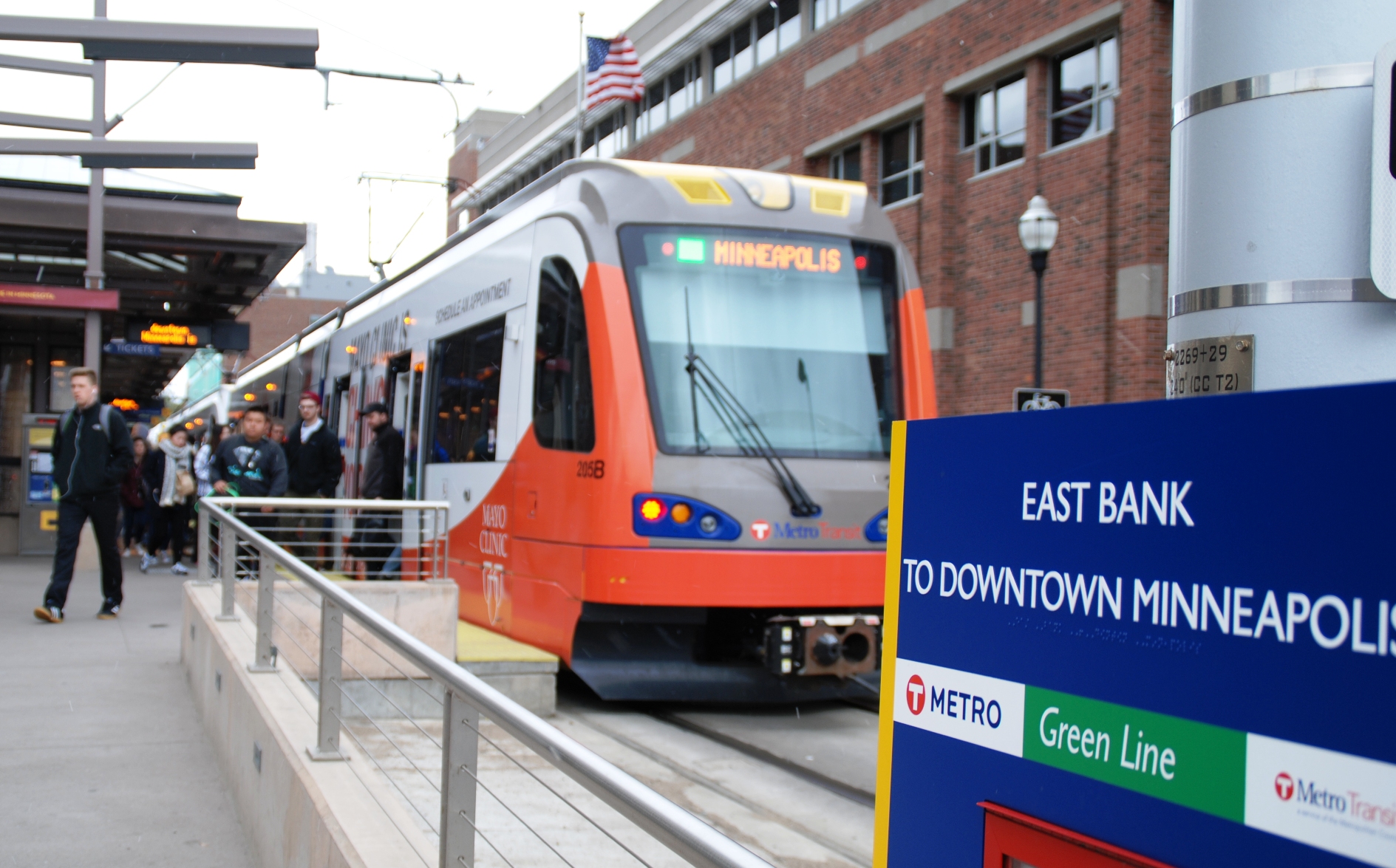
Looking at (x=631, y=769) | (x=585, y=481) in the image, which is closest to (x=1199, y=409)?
(x=631, y=769)

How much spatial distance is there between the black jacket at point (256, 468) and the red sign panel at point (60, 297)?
12.0 ft

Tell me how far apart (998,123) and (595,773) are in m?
20.7

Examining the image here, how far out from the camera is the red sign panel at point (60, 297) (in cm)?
1345

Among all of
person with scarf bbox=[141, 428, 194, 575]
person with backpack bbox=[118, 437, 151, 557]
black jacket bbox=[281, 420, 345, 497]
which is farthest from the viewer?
person with backpack bbox=[118, 437, 151, 557]

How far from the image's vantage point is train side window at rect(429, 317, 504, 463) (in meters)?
9.29

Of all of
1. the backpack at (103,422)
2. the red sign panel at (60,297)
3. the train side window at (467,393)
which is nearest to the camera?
the train side window at (467,393)

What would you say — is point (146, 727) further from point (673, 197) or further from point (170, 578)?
point (170, 578)

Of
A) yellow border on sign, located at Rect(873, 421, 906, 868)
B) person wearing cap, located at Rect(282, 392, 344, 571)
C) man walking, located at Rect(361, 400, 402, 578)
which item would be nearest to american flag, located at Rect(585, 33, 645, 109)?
person wearing cap, located at Rect(282, 392, 344, 571)

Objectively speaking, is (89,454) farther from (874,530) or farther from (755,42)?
(755,42)

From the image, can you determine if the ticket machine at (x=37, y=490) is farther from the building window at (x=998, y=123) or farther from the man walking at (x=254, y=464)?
the building window at (x=998, y=123)

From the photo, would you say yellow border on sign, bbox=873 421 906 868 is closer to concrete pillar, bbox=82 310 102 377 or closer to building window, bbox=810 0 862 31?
concrete pillar, bbox=82 310 102 377

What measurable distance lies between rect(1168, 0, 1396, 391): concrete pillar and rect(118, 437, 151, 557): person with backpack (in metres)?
16.6

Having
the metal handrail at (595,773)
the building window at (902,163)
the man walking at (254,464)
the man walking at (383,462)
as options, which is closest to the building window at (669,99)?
the building window at (902,163)

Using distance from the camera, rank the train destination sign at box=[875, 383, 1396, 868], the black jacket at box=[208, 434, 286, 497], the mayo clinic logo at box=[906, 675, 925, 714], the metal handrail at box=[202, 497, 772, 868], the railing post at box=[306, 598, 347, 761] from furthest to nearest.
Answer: the black jacket at box=[208, 434, 286, 497] → the railing post at box=[306, 598, 347, 761] → the mayo clinic logo at box=[906, 675, 925, 714] → the metal handrail at box=[202, 497, 772, 868] → the train destination sign at box=[875, 383, 1396, 868]
